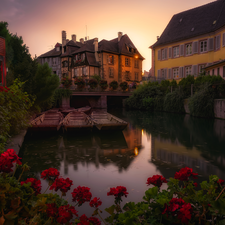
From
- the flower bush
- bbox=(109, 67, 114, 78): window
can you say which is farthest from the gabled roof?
the flower bush

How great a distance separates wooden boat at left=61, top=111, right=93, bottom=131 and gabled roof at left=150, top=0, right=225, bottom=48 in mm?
17991

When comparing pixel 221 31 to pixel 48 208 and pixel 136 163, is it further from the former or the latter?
pixel 48 208

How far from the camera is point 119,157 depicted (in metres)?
6.89

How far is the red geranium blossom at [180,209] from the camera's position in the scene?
1.72m

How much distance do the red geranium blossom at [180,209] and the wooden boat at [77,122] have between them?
26.5ft

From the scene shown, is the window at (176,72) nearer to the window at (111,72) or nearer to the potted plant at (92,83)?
the potted plant at (92,83)

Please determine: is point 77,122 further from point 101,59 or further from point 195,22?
point 101,59

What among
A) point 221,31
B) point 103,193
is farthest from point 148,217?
point 221,31

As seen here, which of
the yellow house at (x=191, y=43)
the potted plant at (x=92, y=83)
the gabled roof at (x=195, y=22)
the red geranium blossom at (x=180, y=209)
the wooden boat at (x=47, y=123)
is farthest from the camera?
the potted plant at (x=92, y=83)

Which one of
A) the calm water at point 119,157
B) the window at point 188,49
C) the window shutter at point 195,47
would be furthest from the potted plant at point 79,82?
the calm water at point 119,157

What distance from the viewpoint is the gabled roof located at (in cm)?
2450

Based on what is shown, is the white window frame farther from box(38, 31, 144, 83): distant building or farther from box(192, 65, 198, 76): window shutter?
box(38, 31, 144, 83): distant building

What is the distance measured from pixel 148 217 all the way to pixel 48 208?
904 millimetres

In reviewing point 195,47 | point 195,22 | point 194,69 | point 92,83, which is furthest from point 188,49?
point 92,83
